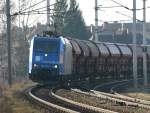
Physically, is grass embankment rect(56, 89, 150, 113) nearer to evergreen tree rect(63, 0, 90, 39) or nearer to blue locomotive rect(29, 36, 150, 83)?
blue locomotive rect(29, 36, 150, 83)

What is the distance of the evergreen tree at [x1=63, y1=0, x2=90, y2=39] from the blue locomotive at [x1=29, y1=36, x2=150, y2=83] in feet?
168

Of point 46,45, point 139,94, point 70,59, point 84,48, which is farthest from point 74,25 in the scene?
point 139,94

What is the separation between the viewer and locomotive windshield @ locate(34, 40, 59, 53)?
30359 millimetres

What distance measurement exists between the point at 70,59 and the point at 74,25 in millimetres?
68025

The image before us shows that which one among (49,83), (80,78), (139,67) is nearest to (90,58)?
(80,78)

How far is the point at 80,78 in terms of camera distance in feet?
123

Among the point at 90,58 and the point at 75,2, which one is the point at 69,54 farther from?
the point at 75,2

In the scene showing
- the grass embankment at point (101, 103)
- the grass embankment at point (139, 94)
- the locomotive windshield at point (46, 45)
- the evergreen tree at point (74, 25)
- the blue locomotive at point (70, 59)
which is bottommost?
the grass embankment at point (139, 94)

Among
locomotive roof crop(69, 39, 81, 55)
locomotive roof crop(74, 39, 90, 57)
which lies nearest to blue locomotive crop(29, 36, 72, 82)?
locomotive roof crop(69, 39, 81, 55)

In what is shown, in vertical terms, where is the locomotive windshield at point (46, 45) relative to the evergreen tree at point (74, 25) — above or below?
below

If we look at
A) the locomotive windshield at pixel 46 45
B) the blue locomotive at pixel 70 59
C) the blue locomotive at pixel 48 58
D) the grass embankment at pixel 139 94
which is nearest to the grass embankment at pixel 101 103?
the grass embankment at pixel 139 94

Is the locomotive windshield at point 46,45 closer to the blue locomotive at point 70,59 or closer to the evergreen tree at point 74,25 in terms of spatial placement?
the blue locomotive at point 70,59

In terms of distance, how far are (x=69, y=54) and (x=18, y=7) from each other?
40.2 meters

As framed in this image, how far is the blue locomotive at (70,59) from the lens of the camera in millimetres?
30250
